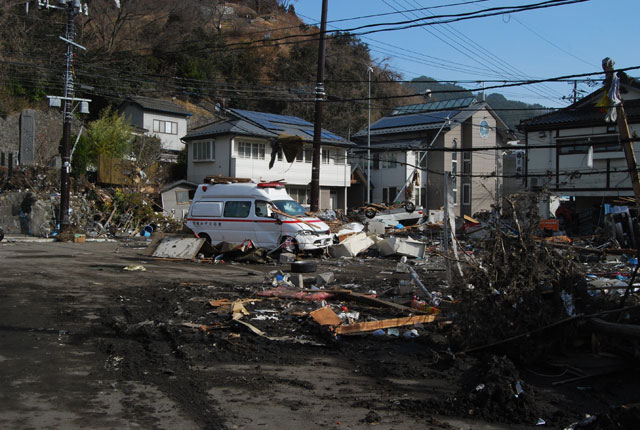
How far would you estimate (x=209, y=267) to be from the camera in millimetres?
14609

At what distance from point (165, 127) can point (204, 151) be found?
23.6 feet

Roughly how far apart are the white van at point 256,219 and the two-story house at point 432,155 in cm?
2110

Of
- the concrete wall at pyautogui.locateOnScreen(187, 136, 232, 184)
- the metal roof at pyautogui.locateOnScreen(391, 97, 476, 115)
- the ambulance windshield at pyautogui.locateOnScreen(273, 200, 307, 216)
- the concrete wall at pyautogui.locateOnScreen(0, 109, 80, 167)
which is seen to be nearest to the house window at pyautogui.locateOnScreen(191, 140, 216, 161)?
the concrete wall at pyautogui.locateOnScreen(187, 136, 232, 184)

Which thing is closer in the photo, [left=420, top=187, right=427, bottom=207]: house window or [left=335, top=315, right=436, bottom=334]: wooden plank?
[left=335, top=315, right=436, bottom=334]: wooden plank

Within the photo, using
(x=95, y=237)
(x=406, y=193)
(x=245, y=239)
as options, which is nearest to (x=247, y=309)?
(x=245, y=239)

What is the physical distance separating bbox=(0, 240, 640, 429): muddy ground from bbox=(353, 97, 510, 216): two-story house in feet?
98.7

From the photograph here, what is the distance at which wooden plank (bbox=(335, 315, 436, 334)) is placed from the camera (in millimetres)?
7043

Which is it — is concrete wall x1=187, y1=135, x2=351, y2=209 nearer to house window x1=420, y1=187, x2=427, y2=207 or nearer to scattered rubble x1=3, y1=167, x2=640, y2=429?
house window x1=420, y1=187, x2=427, y2=207

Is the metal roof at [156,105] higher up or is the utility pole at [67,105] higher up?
the metal roof at [156,105]

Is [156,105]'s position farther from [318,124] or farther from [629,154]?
[629,154]

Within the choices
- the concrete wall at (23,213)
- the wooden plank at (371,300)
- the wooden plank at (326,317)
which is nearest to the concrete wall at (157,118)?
the concrete wall at (23,213)

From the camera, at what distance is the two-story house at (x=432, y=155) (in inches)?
1548

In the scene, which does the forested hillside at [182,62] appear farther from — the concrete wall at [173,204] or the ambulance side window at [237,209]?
the ambulance side window at [237,209]

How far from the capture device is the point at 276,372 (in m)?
5.73
